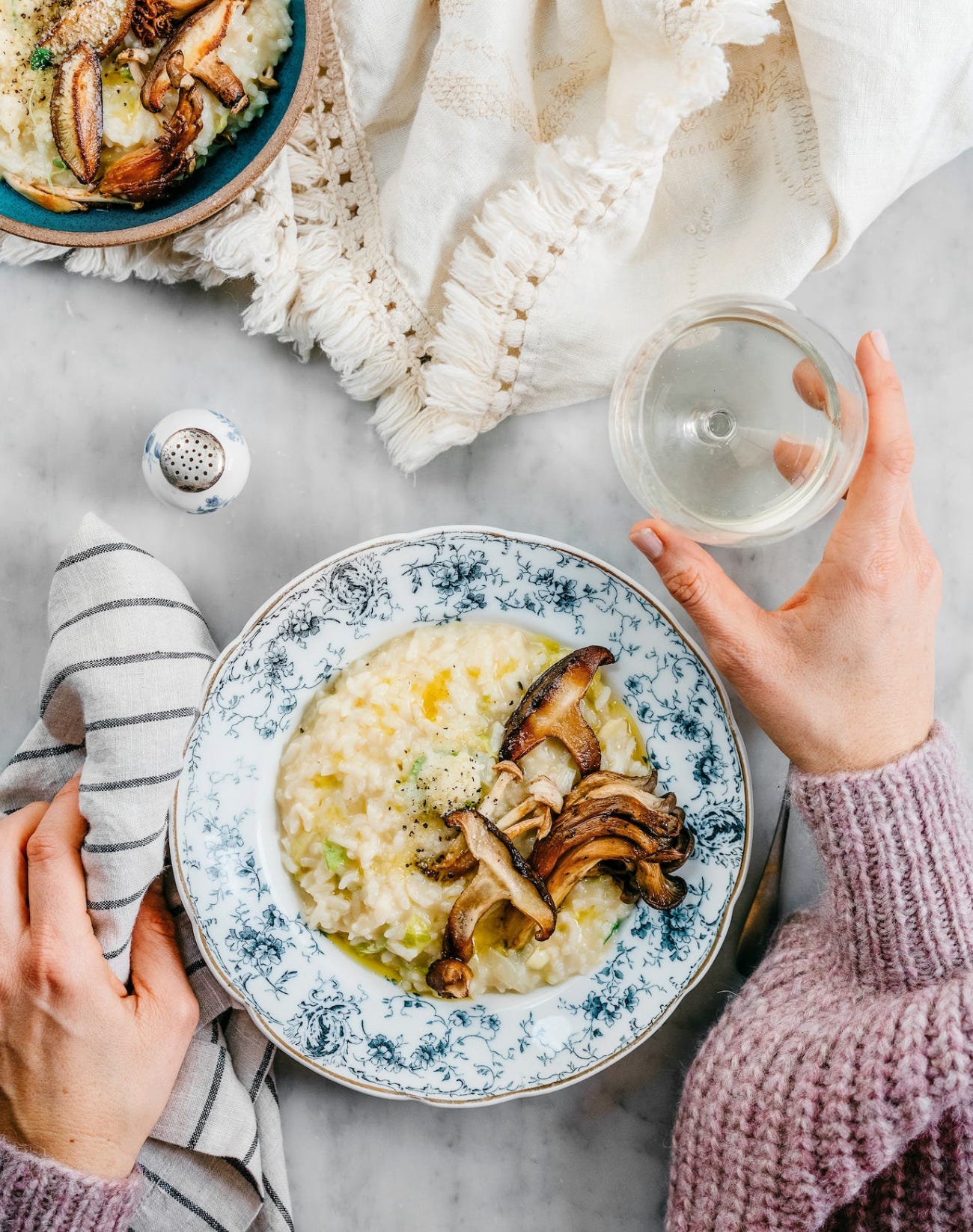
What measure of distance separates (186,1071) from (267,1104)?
0.15m

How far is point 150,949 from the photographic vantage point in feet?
4.69

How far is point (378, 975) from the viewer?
146cm

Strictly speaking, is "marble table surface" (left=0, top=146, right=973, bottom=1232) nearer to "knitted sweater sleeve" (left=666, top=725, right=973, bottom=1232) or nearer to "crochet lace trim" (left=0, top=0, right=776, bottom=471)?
"crochet lace trim" (left=0, top=0, right=776, bottom=471)

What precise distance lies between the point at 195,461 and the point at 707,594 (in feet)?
2.44

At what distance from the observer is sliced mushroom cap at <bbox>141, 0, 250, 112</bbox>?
1260 mm

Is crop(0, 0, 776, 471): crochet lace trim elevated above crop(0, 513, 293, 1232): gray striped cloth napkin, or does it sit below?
above

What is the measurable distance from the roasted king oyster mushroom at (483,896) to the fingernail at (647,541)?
438 millimetres

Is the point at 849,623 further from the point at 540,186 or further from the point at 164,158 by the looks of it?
the point at 164,158

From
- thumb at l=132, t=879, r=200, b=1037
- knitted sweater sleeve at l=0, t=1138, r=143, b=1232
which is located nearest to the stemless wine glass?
thumb at l=132, t=879, r=200, b=1037

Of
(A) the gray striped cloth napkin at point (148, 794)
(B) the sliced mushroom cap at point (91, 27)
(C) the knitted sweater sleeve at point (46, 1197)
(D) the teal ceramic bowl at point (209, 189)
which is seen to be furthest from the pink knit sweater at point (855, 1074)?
(B) the sliced mushroom cap at point (91, 27)

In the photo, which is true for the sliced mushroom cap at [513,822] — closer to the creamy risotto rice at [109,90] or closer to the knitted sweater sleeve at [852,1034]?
the knitted sweater sleeve at [852,1034]

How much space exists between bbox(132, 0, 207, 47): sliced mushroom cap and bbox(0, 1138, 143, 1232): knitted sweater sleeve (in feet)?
5.10

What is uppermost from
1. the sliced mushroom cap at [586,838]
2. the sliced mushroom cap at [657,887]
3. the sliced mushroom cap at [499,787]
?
the sliced mushroom cap at [499,787]

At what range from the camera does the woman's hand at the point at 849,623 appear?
1283 mm
